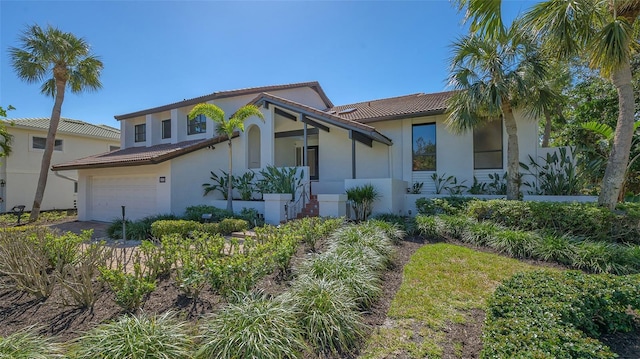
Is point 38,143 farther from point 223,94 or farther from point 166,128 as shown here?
point 223,94

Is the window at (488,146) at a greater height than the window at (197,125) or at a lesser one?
lesser

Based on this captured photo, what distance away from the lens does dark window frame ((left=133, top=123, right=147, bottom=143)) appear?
19406 mm

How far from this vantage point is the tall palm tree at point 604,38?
7.23m

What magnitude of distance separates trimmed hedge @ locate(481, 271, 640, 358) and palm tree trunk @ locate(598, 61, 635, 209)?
4.60 metres

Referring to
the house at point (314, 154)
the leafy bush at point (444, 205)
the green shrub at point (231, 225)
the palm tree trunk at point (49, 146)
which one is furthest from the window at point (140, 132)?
the leafy bush at point (444, 205)

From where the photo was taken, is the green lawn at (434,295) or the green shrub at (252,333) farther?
the green lawn at (434,295)

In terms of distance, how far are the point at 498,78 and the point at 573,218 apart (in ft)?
15.9

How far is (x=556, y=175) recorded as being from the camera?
11.3 metres

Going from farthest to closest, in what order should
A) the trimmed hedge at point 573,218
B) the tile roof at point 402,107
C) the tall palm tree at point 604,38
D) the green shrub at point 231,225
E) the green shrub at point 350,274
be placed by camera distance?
1. the tile roof at point 402,107
2. the green shrub at point 231,225
3. the trimmed hedge at point 573,218
4. the tall palm tree at point 604,38
5. the green shrub at point 350,274

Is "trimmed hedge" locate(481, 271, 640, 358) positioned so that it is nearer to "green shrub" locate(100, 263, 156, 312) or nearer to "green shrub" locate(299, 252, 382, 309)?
"green shrub" locate(299, 252, 382, 309)

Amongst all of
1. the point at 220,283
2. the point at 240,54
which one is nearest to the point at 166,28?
the point at 240,54

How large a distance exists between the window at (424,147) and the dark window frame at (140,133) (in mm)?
16645

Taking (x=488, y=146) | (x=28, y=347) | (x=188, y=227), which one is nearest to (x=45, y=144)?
(x=188, y=227)

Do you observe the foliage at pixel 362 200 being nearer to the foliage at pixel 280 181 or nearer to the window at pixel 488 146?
the foliage at pixel 280 181
